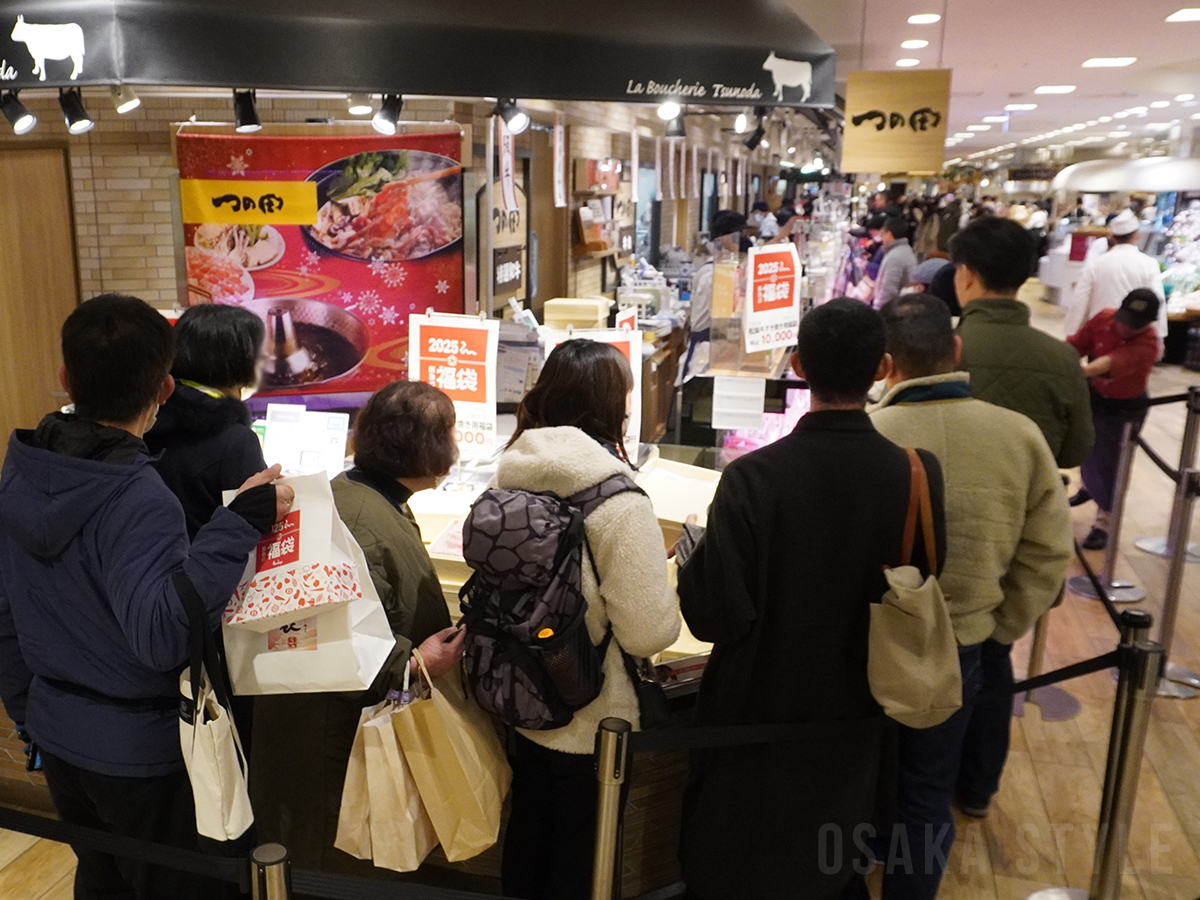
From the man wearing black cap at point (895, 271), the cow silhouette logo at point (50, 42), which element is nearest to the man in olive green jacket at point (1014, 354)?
the cow silhouette logo at point (50, 42)

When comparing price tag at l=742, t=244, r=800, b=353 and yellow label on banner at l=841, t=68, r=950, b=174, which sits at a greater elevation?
yellow label on banner at l=841, t=68, r=950, b=174

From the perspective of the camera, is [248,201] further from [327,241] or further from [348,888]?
[348,888]

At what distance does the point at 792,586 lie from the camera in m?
2.10

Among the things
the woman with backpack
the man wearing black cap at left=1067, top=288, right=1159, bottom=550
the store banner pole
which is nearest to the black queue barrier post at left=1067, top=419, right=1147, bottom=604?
the man wearing black cap at left=1067, top=288, right=1159, bottom=550

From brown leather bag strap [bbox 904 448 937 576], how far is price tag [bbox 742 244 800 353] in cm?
200

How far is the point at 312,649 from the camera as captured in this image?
1964 mm

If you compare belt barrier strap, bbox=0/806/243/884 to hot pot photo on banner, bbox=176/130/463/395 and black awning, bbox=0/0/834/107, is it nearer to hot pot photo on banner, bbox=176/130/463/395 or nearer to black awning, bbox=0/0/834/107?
black awning, bbox=0/0/834/107

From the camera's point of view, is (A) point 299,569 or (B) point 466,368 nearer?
(A) point 299,569

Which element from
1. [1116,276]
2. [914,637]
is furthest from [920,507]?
[1116,276]

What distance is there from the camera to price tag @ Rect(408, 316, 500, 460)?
3.64 m

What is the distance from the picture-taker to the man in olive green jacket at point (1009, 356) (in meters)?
3.02

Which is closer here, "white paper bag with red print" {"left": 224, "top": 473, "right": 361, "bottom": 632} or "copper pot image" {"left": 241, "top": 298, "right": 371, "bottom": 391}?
"white paper bag with red print" {"left": 224, "top": 473, "right": 361, "bottom": 632}

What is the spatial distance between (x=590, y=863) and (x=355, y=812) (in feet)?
1.94

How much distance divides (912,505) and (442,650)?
3.51 ft
